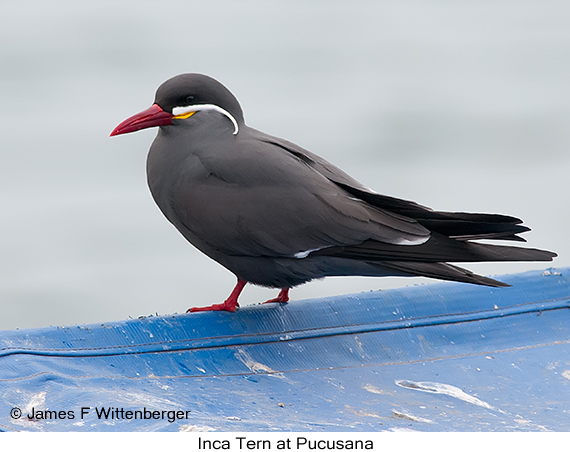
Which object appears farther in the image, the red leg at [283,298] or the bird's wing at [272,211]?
the red leg at [283,298]

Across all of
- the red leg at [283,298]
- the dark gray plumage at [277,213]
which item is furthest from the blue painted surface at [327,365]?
the dark gray plumage at [277,213]

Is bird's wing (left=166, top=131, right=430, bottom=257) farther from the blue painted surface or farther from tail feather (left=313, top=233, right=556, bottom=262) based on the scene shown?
the blue painted surface

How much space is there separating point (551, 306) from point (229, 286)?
194 inches

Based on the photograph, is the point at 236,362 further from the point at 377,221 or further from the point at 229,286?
the point at 229,286

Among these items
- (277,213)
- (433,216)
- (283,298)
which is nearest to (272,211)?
(277,213)

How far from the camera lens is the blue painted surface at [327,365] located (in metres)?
3.13

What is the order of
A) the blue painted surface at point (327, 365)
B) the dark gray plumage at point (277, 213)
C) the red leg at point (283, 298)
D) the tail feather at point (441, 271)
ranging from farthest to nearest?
the red leg at point (283, 298) → the dark gray plumage at point (277, 213) → the tail feather at point (441, 271) → the blue painted surface at point (327, 365)

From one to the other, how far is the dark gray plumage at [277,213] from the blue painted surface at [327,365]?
254mm

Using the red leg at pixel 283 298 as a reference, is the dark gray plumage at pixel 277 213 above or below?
above

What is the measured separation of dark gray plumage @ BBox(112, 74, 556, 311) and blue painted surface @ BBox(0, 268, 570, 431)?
0.25 metres

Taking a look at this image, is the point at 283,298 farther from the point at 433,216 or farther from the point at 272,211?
the point at 433,216

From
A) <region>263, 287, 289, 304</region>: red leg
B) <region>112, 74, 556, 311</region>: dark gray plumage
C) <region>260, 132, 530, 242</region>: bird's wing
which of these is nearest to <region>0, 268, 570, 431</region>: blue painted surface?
<region>263, 287, 289, 304</region>: red leg

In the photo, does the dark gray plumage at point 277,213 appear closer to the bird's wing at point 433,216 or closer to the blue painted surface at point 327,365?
the bird's wing at point 433,216
